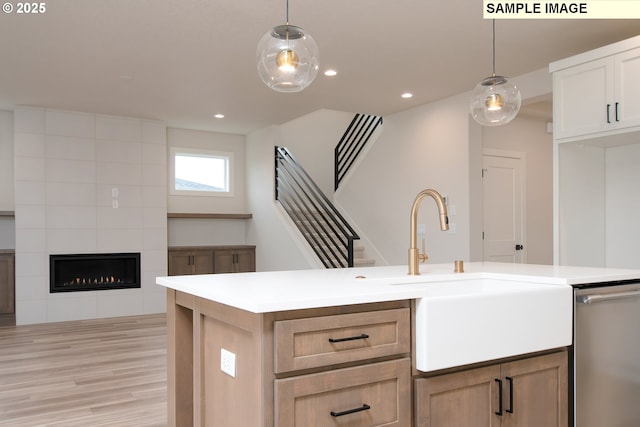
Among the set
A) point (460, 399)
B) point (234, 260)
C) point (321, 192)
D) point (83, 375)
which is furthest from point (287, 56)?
point (234, 260)

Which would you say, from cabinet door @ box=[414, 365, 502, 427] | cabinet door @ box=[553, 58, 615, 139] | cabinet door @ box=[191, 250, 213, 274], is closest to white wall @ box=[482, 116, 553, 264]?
cabinet door @ box=[553, 58, 615, 139]

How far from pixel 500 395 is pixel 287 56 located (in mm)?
1656

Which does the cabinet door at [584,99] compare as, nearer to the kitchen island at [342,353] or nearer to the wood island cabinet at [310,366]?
the kitchen island at [342,353]

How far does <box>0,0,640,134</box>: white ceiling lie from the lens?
139 inches

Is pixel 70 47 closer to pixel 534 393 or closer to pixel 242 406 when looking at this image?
pixel 242 406

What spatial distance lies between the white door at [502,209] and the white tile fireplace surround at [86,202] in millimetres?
4343

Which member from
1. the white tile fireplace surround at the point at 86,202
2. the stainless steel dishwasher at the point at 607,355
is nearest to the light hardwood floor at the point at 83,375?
the white tile fireplace surround at the point at 86,202

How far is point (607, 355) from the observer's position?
7.91 ft

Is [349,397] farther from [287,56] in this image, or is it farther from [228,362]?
[287,56]

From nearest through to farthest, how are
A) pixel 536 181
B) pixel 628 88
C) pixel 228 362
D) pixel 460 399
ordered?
pixel 228 362, pixel 460 399, pixel 628 88, pixel 536 181

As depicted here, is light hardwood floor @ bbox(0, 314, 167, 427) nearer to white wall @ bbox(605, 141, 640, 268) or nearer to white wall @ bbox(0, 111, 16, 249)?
white wall @ bbox(0, 111, 16, 249)

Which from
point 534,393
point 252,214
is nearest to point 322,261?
point 252,214

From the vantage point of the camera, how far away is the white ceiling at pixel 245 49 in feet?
11.5

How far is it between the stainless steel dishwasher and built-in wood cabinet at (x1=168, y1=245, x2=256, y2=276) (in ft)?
19.4
